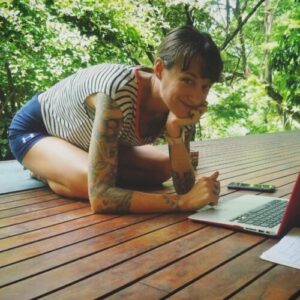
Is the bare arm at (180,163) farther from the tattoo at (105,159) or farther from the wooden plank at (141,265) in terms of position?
the wooden plank at (141,265)

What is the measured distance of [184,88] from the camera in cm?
149

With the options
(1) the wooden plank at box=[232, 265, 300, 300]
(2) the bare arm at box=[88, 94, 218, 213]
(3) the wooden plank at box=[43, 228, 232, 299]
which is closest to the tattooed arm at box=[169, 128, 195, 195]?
(2) the bare arm at box=[88, 94, 218, 213]

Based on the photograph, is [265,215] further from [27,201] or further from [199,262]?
[27,201]

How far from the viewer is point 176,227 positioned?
4.73 ft

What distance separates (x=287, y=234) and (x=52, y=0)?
4.94m

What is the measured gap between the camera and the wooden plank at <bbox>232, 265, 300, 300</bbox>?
3.02ft

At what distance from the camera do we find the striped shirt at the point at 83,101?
1.60 metres

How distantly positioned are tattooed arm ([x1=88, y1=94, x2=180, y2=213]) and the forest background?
3813 millimetres

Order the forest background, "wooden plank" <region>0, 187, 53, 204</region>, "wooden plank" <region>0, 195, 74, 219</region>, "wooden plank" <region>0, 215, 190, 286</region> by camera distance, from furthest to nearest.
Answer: the forest background, "wooden plank" <region>0, 187, 53, 204</region>, "wooden plank" <region>0, 195, 74, 219</region>, "wooden plank" <region>0, 215, 190, 286</region>

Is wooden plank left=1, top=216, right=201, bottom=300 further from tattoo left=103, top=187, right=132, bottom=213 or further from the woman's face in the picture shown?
the woman's face

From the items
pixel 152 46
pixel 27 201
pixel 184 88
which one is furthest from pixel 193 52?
pixel 152 46

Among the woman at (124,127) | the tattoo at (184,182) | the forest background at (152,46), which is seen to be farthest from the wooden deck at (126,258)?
the forest background at (152,46)

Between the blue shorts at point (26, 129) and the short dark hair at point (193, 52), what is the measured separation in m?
0.87

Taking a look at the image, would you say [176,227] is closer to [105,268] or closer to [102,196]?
[102,196]
